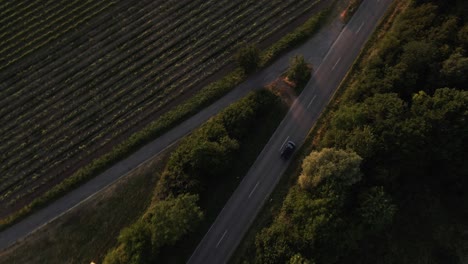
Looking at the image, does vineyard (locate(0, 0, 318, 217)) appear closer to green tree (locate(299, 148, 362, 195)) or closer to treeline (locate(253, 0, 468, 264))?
treeline (locate(253, 0, 468, 264))

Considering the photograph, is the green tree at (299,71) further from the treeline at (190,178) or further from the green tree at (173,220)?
the green tree at (173,220)

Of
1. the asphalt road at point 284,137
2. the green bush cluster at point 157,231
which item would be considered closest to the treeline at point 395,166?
the asphalt road at point 284,137

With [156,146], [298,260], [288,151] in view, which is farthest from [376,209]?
[156,146]

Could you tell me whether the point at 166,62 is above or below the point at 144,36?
below

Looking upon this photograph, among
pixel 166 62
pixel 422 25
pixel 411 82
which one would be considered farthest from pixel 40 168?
pixel 422 25

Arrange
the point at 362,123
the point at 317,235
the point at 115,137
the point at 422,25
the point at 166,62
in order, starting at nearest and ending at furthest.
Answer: the point at 317,235
the point at 362,123
the point at 422,25
the point at 115,137
the point at 166,62

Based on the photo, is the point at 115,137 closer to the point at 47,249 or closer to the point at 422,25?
the point at 47,249

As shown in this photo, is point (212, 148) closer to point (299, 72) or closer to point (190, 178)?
point (190, 178)

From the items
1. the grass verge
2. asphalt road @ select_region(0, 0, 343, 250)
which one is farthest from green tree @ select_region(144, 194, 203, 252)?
asphalt road @ select_region(0, 0, 343, 250)
